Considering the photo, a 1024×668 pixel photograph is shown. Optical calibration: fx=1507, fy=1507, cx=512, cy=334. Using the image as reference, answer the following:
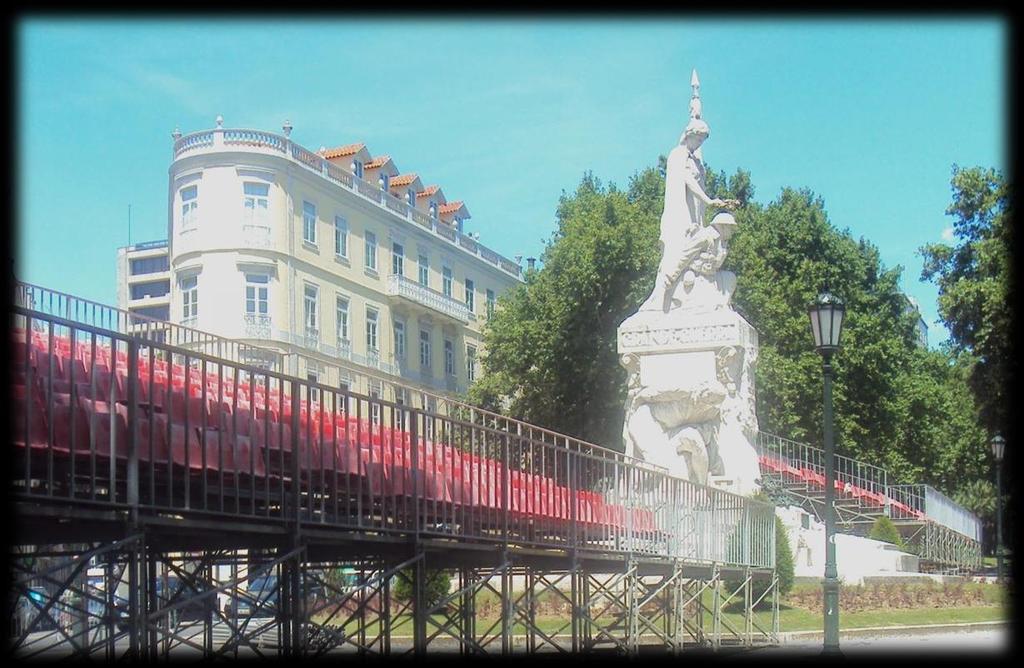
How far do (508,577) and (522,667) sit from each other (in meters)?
2.46

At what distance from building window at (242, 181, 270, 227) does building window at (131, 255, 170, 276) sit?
5697 cm

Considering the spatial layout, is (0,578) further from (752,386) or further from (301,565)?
(752,386)

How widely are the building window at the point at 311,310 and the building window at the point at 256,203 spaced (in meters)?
3.71

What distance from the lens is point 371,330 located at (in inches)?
2566

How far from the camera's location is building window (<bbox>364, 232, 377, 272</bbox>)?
212ft

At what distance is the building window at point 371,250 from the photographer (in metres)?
64.7

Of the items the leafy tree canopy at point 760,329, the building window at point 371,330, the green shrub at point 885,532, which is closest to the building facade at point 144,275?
the building window at point 371,330

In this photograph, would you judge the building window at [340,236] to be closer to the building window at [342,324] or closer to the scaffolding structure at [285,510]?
the building window at [342,324]

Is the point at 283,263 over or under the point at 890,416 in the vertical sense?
over

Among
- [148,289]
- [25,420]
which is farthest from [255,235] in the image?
[148,289]

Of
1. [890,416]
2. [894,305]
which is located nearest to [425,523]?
[890,416]

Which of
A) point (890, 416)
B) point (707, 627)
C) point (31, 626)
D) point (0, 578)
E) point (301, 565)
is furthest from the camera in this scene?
point (890, 416)

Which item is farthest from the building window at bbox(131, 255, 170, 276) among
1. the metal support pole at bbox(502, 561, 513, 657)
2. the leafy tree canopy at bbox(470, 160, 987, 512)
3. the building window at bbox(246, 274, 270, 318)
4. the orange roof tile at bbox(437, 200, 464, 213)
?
the metal support pole at bbox(502, 561, 513, 657)

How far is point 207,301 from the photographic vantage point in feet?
190
